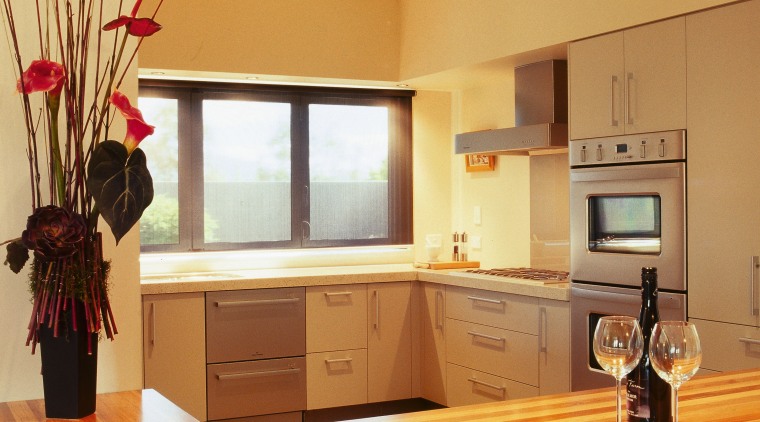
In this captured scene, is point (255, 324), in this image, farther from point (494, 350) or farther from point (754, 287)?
point (754, 287)

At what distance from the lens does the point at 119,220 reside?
71.0 inches

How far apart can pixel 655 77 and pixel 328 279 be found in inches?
84.8

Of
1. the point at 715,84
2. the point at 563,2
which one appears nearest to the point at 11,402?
the point at 715,84

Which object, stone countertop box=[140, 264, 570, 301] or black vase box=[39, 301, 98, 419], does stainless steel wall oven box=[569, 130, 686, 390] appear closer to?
stone countertop box=[140, 264, 570, 301]

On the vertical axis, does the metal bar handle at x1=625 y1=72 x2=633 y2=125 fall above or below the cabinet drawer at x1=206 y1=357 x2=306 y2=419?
above

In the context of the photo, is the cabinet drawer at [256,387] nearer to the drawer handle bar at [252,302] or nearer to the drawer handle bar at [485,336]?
the drawer handle bar at [252,302]

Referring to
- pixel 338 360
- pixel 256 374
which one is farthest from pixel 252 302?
pixel 338 360

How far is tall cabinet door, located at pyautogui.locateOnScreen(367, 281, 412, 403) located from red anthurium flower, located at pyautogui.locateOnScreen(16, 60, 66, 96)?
3547 millimetres

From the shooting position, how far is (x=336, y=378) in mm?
5172

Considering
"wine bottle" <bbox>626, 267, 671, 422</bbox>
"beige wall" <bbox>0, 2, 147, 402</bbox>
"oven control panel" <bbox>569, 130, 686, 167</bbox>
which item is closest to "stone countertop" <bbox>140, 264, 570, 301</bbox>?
"oven control panel" <bbox>569, 130, 686, 167</bbox>

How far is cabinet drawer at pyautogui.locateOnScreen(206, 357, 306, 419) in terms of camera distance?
4863 mm

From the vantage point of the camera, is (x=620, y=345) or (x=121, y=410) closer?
(x=620, y=345)

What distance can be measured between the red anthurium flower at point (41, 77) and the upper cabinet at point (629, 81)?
8.63 feet

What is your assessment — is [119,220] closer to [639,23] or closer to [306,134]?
[639,23]
